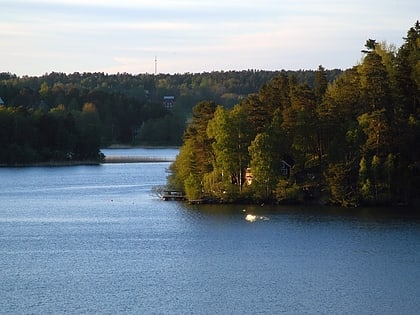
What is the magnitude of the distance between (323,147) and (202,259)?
31851 millimetres

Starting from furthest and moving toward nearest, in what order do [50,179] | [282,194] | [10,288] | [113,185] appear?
[50,179], [113,185], [282,194], [10,288]

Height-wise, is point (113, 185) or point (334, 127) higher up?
point (334, 127)

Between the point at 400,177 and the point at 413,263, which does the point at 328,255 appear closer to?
the point at 413,263

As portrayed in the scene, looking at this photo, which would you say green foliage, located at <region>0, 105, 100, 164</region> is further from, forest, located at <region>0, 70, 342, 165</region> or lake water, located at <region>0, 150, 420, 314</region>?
lake water, located at <region>0, 150, 420, 314</region>

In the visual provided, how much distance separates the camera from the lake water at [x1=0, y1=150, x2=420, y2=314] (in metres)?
38.9

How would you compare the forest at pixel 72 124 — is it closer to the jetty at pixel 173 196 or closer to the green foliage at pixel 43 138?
the green foliage at pixel 43 138

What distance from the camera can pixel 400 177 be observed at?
243 feet

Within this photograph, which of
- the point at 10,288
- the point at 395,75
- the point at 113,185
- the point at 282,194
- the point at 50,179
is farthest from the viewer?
the point at 50,179

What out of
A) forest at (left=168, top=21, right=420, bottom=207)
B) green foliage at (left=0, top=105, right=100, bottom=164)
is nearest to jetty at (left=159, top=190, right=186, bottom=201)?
forest at (left=168, top=21, right=420, bottom=207)

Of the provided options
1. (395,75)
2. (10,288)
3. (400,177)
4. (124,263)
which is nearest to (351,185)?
(400,177)

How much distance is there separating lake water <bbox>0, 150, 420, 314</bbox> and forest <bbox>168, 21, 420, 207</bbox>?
3.11m

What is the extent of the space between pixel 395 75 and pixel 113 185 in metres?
31.8

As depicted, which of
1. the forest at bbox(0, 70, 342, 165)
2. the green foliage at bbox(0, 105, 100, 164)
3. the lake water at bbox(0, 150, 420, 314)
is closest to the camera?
the lake water at bbox(0, 150, 420, 314)

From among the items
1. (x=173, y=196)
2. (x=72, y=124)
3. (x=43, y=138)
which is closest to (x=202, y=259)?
(x=173, y=196)
